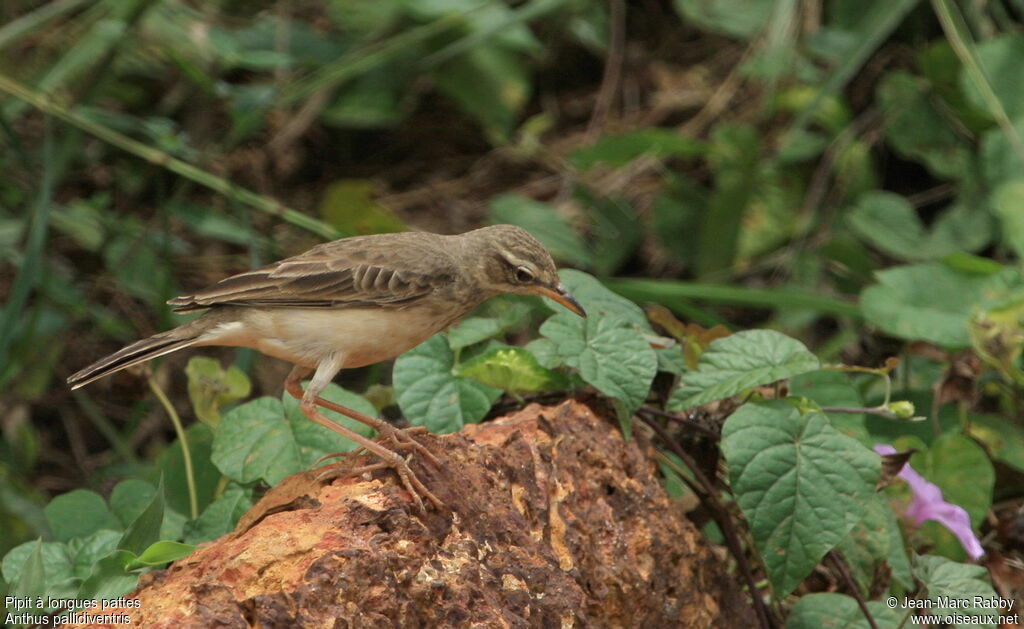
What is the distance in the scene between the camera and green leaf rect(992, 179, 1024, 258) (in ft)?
20.1

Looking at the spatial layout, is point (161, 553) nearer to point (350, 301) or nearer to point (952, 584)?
point (350, 301)

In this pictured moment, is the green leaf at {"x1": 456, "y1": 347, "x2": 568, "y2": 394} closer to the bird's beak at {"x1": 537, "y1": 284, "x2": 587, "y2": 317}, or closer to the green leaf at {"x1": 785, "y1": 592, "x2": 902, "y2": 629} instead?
the bird's beak at {"x1": 537, "y1": 284, "x2": 587, "y2": 317}

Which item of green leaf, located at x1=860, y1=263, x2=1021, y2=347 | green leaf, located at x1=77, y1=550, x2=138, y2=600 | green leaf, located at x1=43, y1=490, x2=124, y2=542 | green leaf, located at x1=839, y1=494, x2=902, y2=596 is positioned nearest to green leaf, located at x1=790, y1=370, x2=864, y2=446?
green leaf, located at x1=839, y1=494, x2=902, y2=596

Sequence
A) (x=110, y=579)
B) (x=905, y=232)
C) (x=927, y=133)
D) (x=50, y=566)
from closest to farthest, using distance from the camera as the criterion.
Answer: (x=110, y=579), (x=50, y=566), (x=905, y=232), (x=927, y=133)

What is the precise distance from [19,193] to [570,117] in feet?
14.4

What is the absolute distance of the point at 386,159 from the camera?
9.45m

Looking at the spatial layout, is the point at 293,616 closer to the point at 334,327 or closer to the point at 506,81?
the point at 334,327

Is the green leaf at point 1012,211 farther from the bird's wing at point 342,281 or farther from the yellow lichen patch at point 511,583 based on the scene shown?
the yellow lichen patch at point 511,583

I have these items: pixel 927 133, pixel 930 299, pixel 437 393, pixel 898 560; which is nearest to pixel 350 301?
pixel 437 393

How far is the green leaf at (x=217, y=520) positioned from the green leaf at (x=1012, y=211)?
4255mm

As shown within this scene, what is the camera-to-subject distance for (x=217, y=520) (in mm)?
4125

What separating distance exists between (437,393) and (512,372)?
35 centimetres

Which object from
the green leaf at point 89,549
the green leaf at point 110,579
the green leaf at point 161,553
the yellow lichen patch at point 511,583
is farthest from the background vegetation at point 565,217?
the yellow lichen patch at point 511,583

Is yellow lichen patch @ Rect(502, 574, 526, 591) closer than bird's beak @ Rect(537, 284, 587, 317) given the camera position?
Yes
